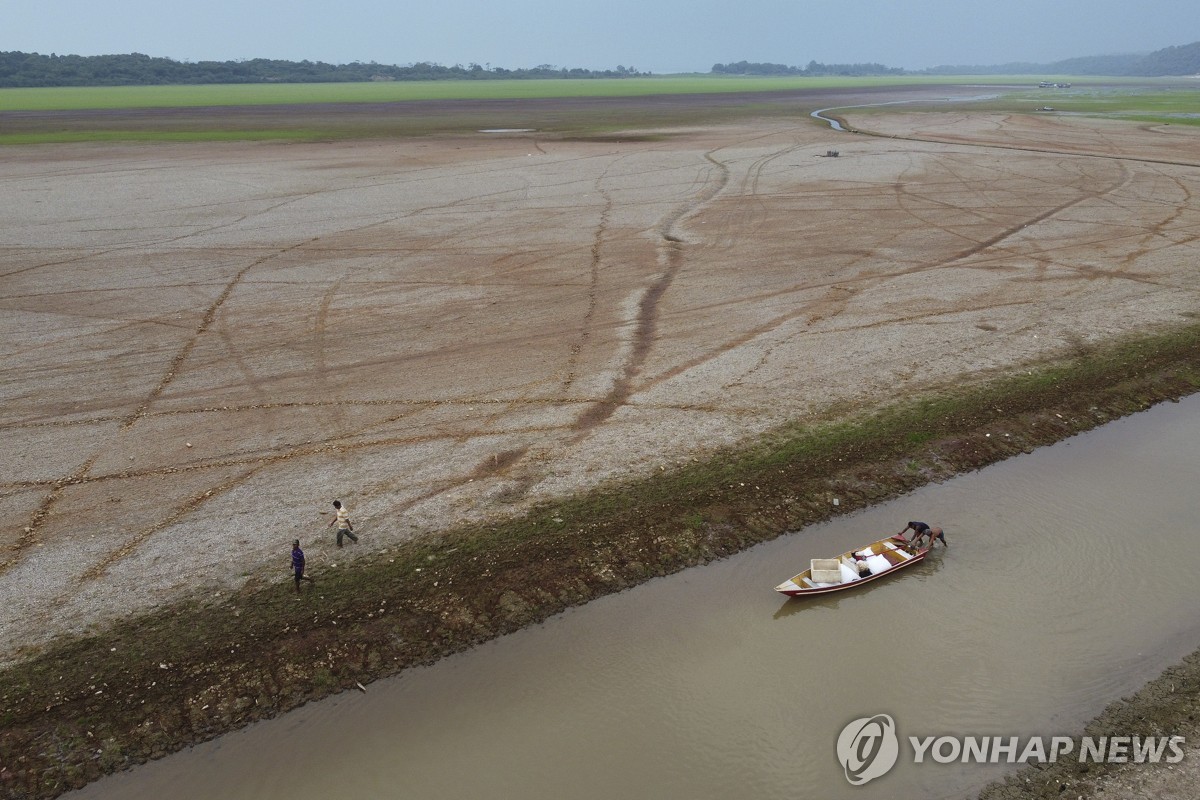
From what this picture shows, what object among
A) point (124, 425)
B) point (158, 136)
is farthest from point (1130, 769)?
point (158, 136)

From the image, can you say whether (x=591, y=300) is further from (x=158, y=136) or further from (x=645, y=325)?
(x=158, y=136)

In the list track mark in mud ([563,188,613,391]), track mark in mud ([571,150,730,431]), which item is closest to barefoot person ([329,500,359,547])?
track mark in mud ([571,150,730,431])

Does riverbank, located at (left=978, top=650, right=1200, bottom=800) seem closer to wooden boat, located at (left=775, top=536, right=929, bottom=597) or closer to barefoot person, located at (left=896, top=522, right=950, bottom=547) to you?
wooden boat, located at (left=775, top=536, right=929, bottom=597)

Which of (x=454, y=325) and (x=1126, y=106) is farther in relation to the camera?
(x=1126, y=106)

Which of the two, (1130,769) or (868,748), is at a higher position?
(868,748)

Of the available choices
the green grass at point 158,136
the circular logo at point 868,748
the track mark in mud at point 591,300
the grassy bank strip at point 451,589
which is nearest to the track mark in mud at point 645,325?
the track mark in mud at point 591,300

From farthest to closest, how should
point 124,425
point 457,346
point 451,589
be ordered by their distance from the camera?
point 457,346
point 124,425
point 451,589

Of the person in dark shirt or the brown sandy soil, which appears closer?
the person in dark shirt
